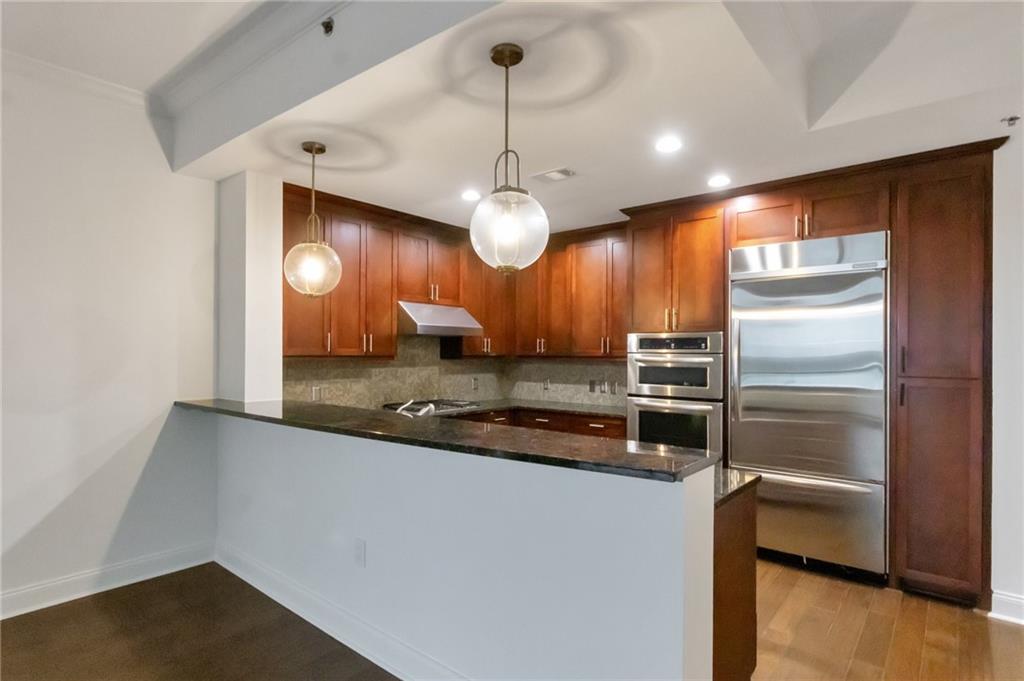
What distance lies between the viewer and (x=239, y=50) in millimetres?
2357

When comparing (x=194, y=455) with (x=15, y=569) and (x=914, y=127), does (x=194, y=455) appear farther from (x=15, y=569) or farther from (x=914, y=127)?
(x=914, y=127)

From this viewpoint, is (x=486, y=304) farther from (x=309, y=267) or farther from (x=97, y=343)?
(x=97, y=343)

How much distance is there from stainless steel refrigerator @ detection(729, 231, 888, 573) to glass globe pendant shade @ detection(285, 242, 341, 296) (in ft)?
8.39

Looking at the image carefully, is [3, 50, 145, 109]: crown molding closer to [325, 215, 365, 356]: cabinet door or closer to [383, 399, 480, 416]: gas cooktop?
[325, 215, 365, 356]: cabinet door

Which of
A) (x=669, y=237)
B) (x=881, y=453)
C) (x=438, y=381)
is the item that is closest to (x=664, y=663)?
(x=881, y=453)

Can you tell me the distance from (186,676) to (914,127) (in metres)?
4.02

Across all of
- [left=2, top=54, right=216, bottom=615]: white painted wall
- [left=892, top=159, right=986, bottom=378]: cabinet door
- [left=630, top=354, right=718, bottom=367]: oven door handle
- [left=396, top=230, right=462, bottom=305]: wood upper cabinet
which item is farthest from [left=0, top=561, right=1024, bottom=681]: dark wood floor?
[left=396, top=230, right=462, bottom=305]: wood upper cabinet

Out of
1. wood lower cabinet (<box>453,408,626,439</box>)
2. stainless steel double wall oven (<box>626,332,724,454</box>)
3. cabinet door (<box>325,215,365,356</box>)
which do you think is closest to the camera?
stainless steel double wall oven (<box>626,332,724,454</box>)

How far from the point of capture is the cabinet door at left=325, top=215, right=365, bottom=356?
3629 mm

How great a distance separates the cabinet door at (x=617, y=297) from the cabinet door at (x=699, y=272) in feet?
2.07

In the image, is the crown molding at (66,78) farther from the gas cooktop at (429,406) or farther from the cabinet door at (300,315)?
the gas cooktop at (429,406)

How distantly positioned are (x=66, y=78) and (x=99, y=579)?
8.65 feet

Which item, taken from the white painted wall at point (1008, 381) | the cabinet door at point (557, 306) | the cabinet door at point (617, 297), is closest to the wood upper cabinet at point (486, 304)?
the cabinet door at point (557, 306)

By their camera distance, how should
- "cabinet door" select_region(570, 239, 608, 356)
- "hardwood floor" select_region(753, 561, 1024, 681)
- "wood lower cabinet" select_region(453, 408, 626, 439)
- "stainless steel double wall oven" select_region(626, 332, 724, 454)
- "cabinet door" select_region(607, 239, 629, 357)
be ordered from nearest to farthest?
"hardwood floor" select_region(753, 561, 1024, 681), "stainless steel double wall oven" select_region(626, 332, 724, 454), "wood lower cabinet" select_region(453, 408, 626, 439), "cabinet door" select_region(607, 239, 629, 357), "cabinet door" select_region(570, 239, 608, 356)
